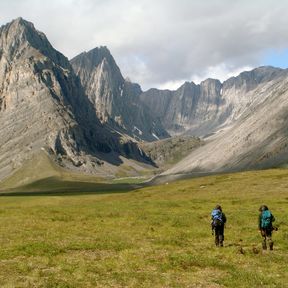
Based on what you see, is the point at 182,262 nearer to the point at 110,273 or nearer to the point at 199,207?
the point at 110,273

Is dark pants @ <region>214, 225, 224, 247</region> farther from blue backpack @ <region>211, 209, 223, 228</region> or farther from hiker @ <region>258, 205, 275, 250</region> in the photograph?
hiker @ <region>258, 205, 275, 250</region>

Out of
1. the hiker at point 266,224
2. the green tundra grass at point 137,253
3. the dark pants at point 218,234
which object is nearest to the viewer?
the green tundra grass at point 137,253

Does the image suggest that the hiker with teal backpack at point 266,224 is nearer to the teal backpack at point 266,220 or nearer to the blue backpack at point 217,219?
the teal backpack at point 266,220

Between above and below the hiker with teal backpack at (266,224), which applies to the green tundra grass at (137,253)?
below

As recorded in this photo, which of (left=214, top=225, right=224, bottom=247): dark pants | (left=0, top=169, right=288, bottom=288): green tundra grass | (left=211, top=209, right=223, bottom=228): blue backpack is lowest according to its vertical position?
(left=0, top=169, right=288, bottom=288): green tundra grass

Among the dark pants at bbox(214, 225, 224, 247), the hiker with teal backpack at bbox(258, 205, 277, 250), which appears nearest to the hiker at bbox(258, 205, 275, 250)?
the hiker with teal backpack at bbox(258, 205, 277, 250)

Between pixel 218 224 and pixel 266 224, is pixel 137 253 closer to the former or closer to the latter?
pixel 218 224

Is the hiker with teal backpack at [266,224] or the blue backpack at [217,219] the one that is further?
the blue backpack at [217,219]

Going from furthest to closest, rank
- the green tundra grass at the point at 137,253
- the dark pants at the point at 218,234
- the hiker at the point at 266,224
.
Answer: the dark pants at the point at 218,234
the hiker at the point at 266,224
the green tundra grass at the point at 137,253

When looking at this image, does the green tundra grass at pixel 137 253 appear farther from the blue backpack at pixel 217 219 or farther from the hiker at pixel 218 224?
the blue backpack at pixel 217 219

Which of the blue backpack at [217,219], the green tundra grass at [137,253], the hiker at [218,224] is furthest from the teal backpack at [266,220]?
the blue backpack at [217,219]

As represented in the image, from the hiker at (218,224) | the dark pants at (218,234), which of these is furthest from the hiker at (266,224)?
the dark pants at (218,234)

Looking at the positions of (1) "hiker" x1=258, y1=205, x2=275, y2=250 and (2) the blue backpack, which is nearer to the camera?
(1) "hiker" x1=258, y1=205, x2=275, y2=250

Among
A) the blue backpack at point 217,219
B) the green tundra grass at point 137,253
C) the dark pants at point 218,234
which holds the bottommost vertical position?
the green tundra grass at point 137,253
